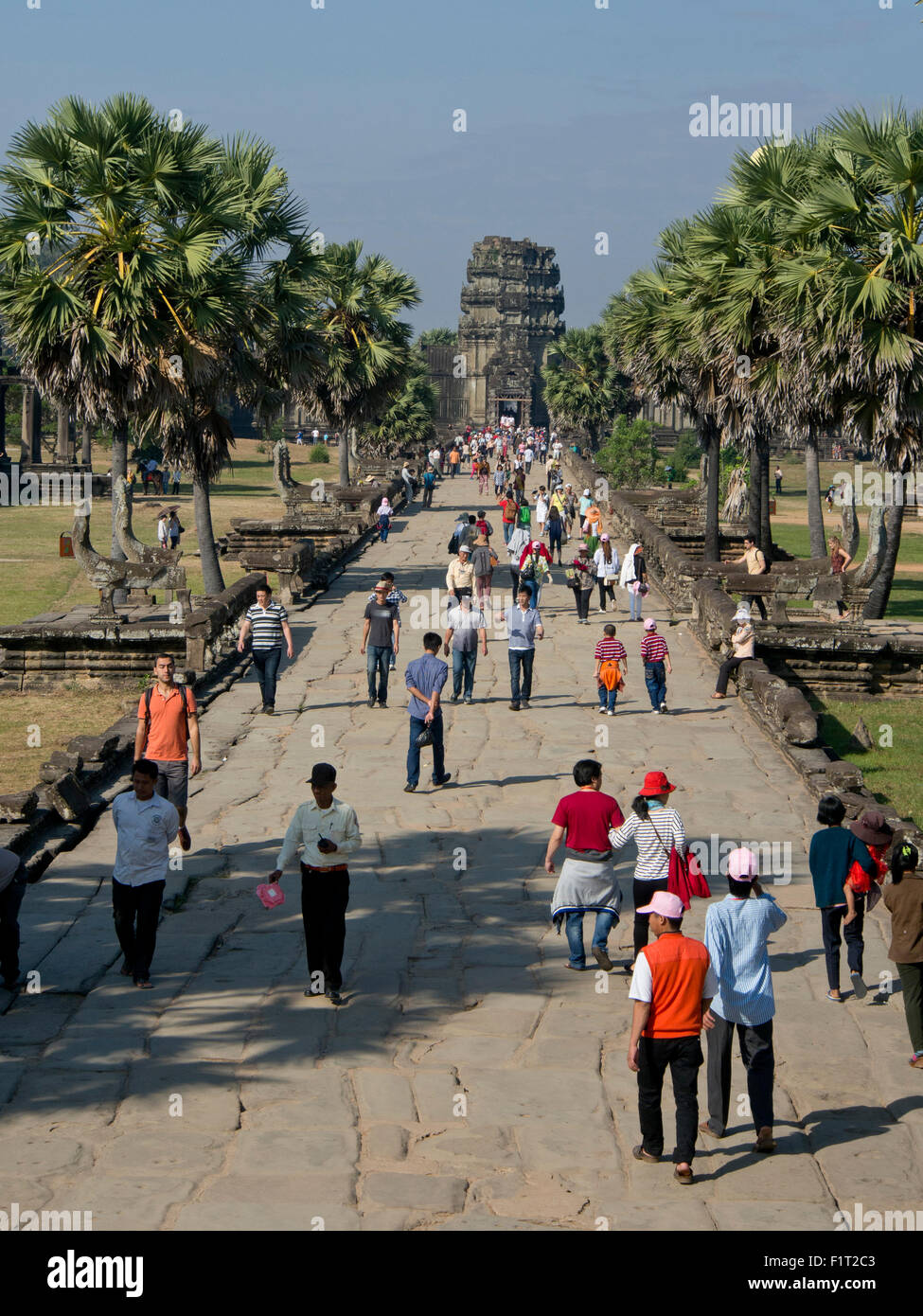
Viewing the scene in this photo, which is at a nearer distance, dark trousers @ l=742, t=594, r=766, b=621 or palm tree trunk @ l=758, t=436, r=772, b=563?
dark trousers @ l=742, t=594, r=766, b=621

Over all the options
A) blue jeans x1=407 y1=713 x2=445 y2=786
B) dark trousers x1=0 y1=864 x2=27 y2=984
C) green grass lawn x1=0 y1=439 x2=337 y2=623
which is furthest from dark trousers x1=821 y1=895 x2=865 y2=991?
green grass lawn x1=0 y1=439 x2=337 y2=623

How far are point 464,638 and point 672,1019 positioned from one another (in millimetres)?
9638

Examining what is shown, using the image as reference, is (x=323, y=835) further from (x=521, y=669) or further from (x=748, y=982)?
(x=521, y=669)

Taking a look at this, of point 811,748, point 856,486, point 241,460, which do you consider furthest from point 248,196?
point 241,460

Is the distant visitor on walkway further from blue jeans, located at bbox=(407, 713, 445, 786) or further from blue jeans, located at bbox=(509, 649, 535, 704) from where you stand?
blue jeans, located at bbox=(509, 649, 535, 704)

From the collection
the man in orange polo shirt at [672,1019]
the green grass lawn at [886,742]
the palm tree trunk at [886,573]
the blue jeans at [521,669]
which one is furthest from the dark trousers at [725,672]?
the man in orange polo shirt at [672,1019]

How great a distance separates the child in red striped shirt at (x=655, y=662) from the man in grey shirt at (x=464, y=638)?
1.71 m

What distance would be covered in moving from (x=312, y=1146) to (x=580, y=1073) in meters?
1.54

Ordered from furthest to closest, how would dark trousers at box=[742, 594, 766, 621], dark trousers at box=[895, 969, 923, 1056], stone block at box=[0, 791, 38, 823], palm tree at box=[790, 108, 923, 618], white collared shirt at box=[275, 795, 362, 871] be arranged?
dark trousers at box=[742, 594, 766, 621] < palm tree at box=[790, 108, 923, 618] < stone block at box=[0, 791, 38, 823] < white collared shirt at box=[275, 795, 362, 871] < dark trousers at box=[895, 969, 923, 1056]

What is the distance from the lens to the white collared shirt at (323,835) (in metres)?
8.48

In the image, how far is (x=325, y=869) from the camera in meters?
8.49

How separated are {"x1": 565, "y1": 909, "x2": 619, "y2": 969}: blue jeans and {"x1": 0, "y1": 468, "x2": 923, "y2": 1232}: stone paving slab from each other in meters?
0.14

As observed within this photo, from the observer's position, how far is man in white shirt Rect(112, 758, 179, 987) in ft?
28.7

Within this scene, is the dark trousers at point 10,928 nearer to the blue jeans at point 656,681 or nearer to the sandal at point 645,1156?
the sandal at point 645,1156
